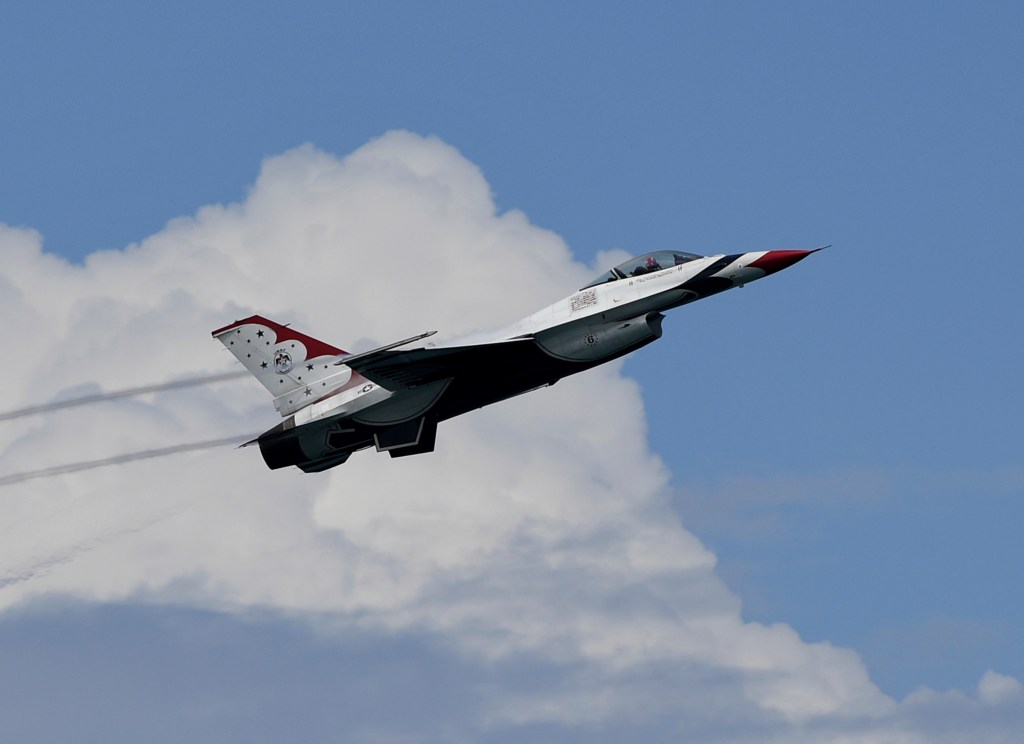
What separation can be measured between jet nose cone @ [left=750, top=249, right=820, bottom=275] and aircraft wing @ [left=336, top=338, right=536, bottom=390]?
5691mm

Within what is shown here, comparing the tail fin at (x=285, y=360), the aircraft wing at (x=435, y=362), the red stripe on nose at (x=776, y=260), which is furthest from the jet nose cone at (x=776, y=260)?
the tail fin at (x=285, y=360)

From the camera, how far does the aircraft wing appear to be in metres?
49.8

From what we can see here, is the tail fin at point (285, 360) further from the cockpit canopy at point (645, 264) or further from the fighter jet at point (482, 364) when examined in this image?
the cockpit canopy at point (645, 264)

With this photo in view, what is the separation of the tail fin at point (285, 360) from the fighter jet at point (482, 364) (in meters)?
0.06

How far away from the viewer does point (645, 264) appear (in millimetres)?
50812

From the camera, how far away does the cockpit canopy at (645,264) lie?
50.8 m

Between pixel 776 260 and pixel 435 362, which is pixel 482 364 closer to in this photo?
pixel 435 362

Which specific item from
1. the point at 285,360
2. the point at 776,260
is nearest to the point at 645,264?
the point at 776,260

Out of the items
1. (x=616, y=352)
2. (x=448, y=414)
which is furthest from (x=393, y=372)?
(x=616, y=352)

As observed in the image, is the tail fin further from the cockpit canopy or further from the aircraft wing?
Result: the cockpit canopy

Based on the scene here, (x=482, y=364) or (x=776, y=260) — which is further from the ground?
(x=776, y=260)

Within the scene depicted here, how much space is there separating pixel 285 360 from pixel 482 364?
555 centimetres

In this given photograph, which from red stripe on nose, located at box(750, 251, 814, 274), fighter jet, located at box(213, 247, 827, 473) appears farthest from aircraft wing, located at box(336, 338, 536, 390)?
red stripe on nose, located at box(750, 251, 814, 274)

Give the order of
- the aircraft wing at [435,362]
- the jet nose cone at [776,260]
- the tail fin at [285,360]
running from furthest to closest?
the tail fin at [285,360]
the jet nose cone at [776,260]
the aircraft wing at [435,362]
